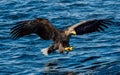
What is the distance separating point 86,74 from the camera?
14.9 metres

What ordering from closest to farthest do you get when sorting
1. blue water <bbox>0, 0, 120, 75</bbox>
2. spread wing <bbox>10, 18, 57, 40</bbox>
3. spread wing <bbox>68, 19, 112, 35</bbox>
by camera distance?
spread wing <bbox>10, 18, 57, 40</bbox>
blue water <bbox>0, 0, 120, 75</bbox>
spread wing <bbox>68, 19, 112, 35</bbox>

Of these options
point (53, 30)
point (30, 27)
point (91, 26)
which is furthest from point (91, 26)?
point (30, 27)

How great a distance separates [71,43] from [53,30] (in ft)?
7.11

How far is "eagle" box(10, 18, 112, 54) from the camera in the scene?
49.6ft

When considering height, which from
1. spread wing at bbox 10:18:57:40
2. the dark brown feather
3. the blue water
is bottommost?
the blue water

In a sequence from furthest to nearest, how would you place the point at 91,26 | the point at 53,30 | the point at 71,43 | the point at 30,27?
1. the point at 71,43
2. the point at 91,26
3. the point at 53,30
4. the point at 30,27

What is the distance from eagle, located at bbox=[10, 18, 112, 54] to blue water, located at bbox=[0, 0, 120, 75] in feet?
1.93

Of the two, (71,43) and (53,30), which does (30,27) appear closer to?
(53,30)

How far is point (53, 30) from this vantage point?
51.4ft

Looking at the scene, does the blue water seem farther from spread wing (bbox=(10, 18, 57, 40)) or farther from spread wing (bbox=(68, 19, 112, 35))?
spread wing (bbox=(10, 18, 57, 40))

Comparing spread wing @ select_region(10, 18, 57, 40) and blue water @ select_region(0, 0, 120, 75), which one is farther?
blue water @ select_region(0, 0, 120, 75)

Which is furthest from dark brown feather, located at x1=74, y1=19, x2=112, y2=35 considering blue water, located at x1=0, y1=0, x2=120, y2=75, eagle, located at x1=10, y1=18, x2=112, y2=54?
blue water, located at x1=0, y1=0, x2=120, y2=75

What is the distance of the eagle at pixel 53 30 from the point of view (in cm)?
1512

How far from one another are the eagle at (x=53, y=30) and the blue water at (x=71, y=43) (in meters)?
0.59
